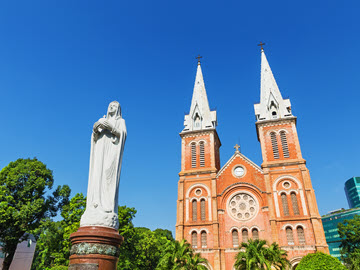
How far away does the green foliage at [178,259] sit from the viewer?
18.9 metres

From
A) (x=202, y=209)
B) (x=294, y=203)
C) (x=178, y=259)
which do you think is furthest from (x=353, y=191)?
(x=178, y=259)

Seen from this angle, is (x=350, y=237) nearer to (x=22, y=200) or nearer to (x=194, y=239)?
(x=194, y=239)

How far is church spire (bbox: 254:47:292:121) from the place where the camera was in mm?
32188

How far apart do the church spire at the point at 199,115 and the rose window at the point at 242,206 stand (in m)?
9.49

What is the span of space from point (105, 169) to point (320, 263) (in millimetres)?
19498

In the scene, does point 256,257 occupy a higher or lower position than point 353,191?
lower

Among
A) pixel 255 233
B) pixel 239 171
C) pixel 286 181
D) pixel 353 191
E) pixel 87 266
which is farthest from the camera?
pixel 353 191

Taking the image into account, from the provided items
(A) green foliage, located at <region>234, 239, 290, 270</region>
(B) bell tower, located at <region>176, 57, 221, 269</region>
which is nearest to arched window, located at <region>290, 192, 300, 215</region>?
(A) green foliage, located at <region>234, 239, 290, 270</region>

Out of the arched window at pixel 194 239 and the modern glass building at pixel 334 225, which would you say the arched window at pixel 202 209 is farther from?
the modern glass building at pixel 334 225

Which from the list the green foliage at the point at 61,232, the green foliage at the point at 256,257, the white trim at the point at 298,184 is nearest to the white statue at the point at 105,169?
A: the green foliage at the point at 256,257

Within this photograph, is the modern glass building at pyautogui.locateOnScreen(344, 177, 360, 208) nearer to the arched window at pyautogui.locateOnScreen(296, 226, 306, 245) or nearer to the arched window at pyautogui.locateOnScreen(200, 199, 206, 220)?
the arched window at pyautogui.locateOnScreen(296, 226, 306, 245)

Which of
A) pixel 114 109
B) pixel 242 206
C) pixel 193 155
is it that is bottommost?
pixel 114 109

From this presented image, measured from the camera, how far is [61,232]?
20.8m

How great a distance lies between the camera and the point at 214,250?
25.9 metres
